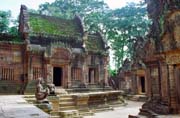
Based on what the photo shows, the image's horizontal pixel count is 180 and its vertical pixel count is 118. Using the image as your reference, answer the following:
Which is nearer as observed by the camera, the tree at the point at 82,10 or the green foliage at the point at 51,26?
the green foliage at the point at 51,26

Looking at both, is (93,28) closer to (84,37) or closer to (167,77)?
(84,37)

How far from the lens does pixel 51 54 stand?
19594mm

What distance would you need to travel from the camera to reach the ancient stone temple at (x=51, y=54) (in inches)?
722

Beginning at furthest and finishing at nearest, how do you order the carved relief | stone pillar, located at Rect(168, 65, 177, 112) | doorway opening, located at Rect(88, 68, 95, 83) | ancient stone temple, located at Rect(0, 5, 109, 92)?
doorway opening, located at Rect(88, 68, 95, 83)
the carved relief
ancient stone temple, located at Rect(0, 5, 109, 92)
stone pillar, located at Rect(168, 65, 177, 112)

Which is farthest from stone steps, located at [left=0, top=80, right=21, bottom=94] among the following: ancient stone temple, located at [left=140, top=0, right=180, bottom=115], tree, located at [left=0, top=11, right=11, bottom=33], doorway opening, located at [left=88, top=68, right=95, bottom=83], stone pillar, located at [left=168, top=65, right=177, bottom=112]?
stone pillar, located at [left=168, top=65, right=177, bottom=112]

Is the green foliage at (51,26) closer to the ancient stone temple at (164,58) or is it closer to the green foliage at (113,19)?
the green foliage at (113,19)

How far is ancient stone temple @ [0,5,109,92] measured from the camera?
18328 mm

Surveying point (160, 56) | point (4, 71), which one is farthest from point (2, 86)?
point (160, 56)

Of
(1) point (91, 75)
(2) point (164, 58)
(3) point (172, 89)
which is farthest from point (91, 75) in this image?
(3) point (172, 89)

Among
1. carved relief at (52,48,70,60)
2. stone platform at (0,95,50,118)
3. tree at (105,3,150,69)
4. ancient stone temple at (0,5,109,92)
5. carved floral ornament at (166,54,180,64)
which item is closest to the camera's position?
stone platform at (0,95,50,118)

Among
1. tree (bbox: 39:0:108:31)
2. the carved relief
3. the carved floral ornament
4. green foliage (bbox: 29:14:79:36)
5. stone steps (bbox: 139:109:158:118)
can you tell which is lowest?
stone steps (bbox: 139:109:158:118)

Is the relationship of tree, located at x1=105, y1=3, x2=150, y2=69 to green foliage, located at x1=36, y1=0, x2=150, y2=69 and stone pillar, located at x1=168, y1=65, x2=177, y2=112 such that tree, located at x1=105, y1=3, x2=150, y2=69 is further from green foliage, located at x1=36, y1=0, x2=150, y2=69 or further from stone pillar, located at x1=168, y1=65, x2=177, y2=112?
stone pillar, located at x1=168, y1=65, x2=177, y2=112

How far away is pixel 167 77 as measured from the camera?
8398mm

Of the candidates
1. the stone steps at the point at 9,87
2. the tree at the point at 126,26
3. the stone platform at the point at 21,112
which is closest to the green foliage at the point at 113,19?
the tree at the point at 126,26
